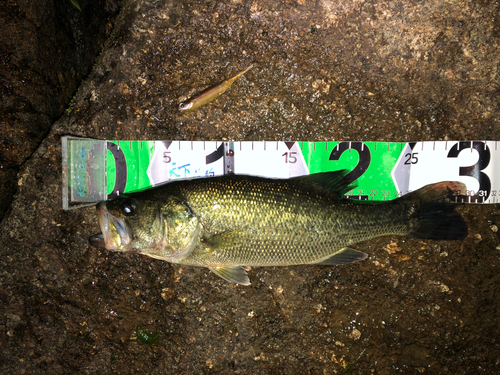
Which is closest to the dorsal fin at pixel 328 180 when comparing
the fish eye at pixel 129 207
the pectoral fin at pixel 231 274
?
the pectoral fin at pixel 231 274

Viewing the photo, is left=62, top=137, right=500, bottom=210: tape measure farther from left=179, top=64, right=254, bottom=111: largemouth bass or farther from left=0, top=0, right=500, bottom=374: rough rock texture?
left=179, top=64, right=254, bottom=111: largemouth bass

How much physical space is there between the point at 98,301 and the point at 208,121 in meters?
2.20

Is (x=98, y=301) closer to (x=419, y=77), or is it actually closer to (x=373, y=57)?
(x=373, y=57)

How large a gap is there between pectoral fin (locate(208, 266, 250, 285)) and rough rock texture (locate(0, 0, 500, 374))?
0.96 feet

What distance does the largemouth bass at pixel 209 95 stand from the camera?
2.81m

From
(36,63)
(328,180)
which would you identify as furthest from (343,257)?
(36,63)

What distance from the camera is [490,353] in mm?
2867

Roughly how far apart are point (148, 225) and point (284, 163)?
1419mm

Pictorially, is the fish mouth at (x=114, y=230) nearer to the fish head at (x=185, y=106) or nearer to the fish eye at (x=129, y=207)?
the fish eye at (x=129, y=207)

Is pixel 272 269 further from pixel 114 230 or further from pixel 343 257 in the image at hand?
pixel 114 230

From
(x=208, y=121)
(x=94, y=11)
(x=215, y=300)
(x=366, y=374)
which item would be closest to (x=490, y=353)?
(x=366, y=374)

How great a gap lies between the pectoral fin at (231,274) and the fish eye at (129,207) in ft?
2.90

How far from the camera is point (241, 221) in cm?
232

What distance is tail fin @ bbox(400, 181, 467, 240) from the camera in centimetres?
257
